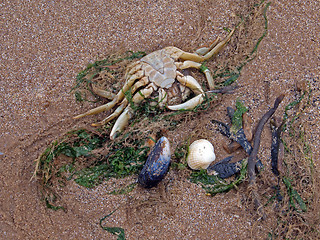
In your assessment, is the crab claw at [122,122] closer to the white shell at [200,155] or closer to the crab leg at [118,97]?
the crab leg at [118,97]

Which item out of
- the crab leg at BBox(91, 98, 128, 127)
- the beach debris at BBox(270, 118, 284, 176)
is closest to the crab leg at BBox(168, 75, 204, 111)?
the crab leg at BBox(91, 98, 128, 127)

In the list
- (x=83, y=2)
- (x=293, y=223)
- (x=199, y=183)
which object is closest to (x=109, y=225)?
(x=199, y=183)

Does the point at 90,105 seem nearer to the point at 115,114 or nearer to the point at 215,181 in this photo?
the point at 115,114

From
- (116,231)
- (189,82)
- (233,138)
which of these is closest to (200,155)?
(233,138)

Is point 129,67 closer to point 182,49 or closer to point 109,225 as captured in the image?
point 182,49

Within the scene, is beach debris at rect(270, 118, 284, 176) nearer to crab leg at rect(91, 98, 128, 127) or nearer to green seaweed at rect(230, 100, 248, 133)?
green seaweed at rect(230, 100, 248, 133)

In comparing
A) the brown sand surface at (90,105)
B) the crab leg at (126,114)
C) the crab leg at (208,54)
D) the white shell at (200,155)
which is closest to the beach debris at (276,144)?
the brown sand surface at (90,105)
